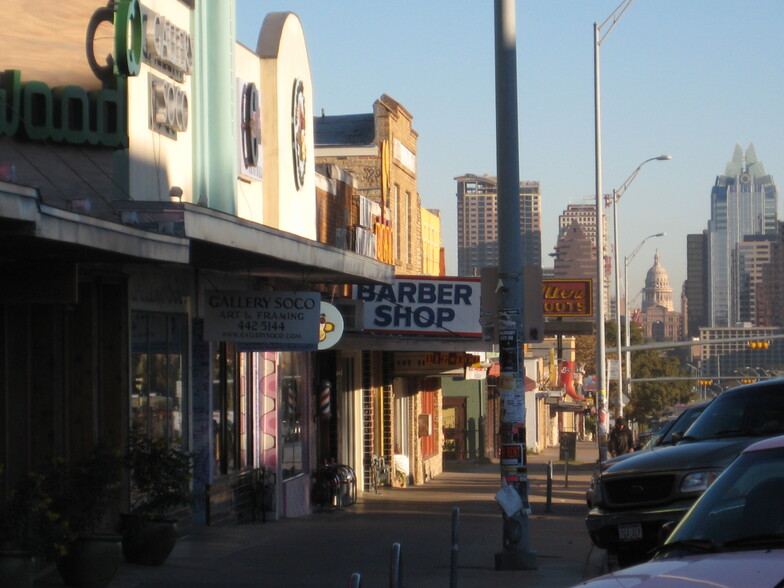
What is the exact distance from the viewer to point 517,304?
13.7 meters

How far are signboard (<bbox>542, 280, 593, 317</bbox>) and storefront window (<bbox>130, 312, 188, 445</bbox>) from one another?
20205mm

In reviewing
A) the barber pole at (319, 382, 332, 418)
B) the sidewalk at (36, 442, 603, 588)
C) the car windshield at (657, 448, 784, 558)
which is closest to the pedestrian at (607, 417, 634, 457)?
the sidewalk at (36, 442, 603, 588)

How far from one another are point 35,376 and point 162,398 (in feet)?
9.29

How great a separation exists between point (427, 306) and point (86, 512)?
12838 millimetres

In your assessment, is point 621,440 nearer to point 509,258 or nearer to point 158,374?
point 509,258

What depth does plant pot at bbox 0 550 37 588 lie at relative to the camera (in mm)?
9469

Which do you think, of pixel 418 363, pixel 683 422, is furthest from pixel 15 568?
pixel 418 363

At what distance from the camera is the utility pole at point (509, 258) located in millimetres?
13375

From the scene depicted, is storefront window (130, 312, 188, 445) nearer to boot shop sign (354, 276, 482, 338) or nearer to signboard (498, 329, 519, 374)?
signboard (498, 329, 519, 374)

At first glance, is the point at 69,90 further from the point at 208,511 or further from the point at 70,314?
the point at 208,511

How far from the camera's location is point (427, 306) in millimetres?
23188

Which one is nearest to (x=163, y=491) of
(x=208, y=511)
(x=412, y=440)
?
(x=208, y=511)

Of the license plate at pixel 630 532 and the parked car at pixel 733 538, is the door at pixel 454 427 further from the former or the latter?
the parked car at pixel 733 538

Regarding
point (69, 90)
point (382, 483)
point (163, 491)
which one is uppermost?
point (69, 90)
